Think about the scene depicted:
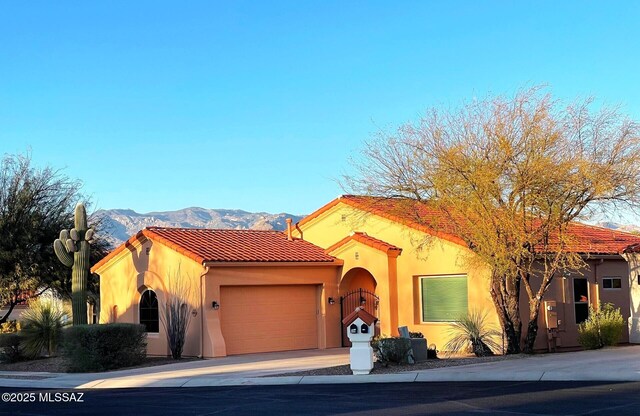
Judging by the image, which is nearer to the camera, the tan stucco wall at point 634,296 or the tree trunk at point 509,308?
the tree trunk at point 509,308

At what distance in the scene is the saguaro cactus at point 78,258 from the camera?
24797 mm

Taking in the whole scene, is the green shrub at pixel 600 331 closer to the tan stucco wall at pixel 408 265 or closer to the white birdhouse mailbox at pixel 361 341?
the tan stucco wall at pixel 408 265

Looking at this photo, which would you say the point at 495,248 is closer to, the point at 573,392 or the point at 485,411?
→ the point at 573,392

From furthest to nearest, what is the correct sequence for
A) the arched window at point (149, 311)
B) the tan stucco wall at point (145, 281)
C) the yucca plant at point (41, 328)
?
the arched window at point (149, 311), the yucca plant at point (41, 328), the tan stucco wall at point (145, 281)

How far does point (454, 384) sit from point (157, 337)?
12756 mm

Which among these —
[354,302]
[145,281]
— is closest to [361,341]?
[354,302]

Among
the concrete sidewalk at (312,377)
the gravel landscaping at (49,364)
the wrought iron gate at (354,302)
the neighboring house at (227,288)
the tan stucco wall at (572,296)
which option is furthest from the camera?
the wrought iron gate at (354,302)

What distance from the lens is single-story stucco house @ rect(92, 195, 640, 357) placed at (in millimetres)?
24812

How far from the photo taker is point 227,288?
25.7 metres

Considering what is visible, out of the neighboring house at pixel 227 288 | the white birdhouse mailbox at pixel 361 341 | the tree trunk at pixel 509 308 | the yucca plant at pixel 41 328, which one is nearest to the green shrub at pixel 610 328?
the tree trunk at pixel 509 308

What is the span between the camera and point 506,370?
17.9m

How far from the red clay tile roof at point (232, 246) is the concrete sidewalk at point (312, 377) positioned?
145 inches

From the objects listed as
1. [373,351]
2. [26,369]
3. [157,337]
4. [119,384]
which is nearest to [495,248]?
[373,351]

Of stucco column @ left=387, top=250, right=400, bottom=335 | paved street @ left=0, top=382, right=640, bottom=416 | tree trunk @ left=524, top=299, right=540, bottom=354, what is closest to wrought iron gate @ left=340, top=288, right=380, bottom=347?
stucco column @ left=387, top=250, right=400, bottom=335
